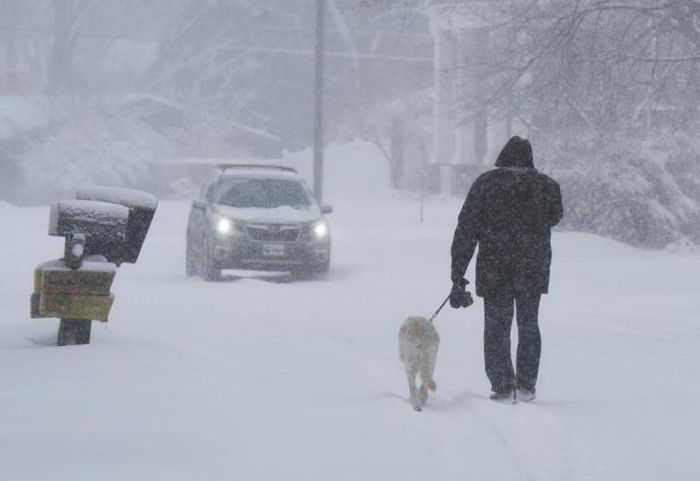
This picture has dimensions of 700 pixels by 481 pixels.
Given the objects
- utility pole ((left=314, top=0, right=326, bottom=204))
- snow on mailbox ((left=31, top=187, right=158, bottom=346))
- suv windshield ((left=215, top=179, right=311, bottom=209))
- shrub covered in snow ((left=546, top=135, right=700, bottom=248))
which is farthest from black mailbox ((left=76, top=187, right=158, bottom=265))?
utility pole ((left=314, top=0, right=326, bottom=204))

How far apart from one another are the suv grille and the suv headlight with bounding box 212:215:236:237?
0.24m

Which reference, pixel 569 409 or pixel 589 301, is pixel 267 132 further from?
pixel 569 409

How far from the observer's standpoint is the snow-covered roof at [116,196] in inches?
375

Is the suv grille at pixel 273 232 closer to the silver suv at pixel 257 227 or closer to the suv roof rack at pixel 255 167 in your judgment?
the silver suv at pixel 257 227

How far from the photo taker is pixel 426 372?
28.2 ft

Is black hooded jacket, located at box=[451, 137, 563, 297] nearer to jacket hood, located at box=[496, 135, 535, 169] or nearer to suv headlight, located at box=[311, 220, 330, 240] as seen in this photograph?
jacket hood, located at box=[496, 135, 535, 169]

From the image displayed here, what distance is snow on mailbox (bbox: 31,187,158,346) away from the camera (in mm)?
9242

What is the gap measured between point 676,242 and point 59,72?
1594 inches

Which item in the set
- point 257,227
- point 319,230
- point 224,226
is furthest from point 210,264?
point 319,230

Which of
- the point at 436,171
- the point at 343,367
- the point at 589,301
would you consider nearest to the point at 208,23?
the point at 436,171

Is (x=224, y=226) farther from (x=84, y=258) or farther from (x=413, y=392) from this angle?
(x=413, y=392)

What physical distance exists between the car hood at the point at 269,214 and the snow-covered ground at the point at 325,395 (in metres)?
2.02

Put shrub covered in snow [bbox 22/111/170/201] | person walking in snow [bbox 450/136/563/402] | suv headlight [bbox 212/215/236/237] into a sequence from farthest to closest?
shrub covered in snow [bbox 22/111/170/201]
suv headlight [bbox 212/215/236/237]
person walking in snow [bbox 450/136/563/402]

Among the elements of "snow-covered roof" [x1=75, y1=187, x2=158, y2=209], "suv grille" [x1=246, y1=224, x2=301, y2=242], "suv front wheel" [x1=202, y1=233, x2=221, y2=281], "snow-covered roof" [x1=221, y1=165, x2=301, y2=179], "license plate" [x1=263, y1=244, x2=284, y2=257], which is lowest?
"suv front wheel" [x1=202, y1=233, x2=221, y2=281]
